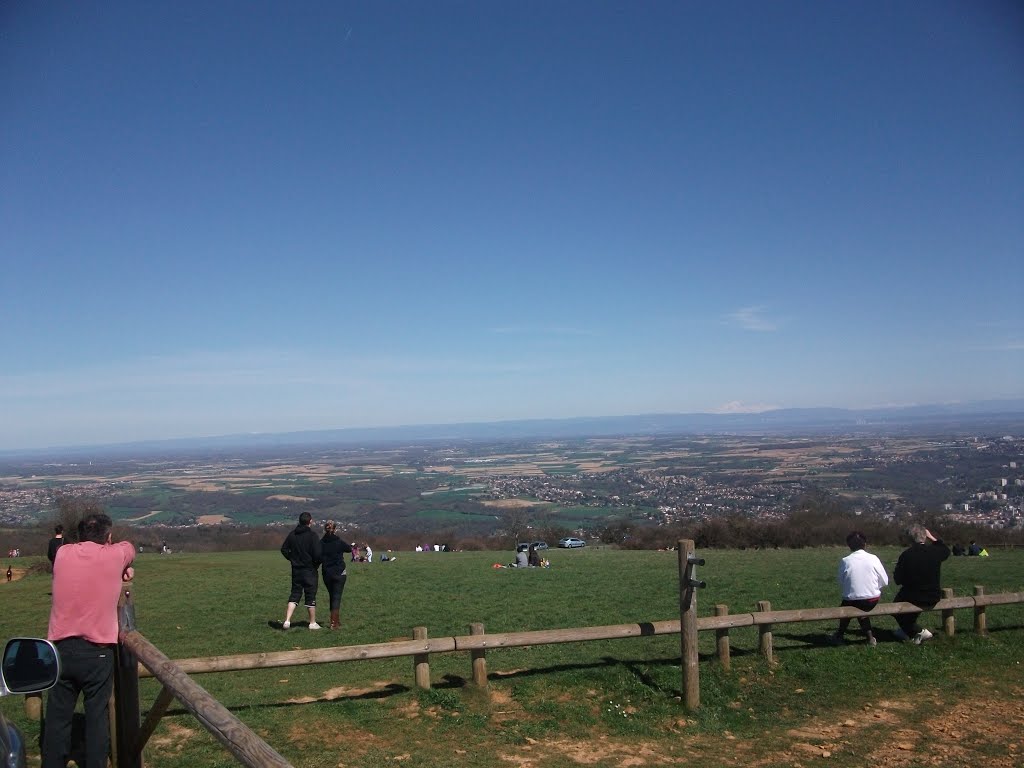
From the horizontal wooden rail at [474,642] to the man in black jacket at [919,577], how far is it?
1.51ft

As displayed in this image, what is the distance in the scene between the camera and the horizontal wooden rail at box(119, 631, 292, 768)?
3.09 m

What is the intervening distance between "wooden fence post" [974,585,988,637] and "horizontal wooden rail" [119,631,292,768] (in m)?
10.1

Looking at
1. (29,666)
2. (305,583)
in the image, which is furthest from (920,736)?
(305,583)

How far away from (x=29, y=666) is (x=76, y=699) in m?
1.24

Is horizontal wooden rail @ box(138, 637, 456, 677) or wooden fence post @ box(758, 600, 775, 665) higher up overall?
horizontal wooden rail @ box(138, 637, 456, 677)

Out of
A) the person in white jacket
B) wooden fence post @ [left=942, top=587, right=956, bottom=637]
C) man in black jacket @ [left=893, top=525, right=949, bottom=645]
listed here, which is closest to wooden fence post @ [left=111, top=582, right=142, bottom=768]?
the person in white jacket

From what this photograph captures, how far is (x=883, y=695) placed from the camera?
8250 millimetres

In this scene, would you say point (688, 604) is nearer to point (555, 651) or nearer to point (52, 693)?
point (555, 651)

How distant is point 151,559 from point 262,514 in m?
48.9

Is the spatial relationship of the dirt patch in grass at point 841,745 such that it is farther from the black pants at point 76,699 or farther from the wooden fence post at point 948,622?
the black pants at point 76,699

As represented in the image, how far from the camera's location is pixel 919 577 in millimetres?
10016

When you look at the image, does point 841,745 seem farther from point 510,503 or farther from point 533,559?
point 510,503

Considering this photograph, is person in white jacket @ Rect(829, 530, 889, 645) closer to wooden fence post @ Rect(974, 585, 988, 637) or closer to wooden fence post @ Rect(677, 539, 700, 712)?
wooden fence post @ Rect(974, 585, 988, 637)

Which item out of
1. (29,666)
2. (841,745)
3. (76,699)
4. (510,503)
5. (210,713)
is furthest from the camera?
(510,503)
